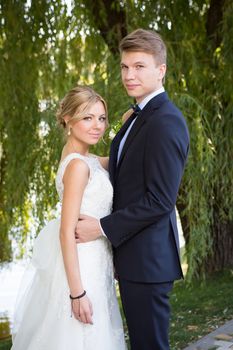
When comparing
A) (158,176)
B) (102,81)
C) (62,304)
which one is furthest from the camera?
(102,81)

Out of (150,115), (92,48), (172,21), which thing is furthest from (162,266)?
(92,48)

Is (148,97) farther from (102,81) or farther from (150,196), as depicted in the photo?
(102,81)

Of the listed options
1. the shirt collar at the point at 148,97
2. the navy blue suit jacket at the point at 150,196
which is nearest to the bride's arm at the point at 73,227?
the navy blue suit jacket at the point at 150,196

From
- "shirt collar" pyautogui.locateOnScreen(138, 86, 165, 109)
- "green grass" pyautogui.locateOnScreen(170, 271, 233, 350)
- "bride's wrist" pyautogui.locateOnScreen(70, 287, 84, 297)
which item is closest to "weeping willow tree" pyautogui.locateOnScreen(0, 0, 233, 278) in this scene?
"green grass" pyautogui.locateOnScreen(170, 271, 233, 350)

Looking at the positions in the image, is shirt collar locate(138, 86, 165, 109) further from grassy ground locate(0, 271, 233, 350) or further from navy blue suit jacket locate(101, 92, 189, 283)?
grassy ground locate(0, 271, 233, 350)

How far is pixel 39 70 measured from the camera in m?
5.09

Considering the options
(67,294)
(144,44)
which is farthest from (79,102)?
(67,294)

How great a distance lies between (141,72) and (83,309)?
891 millimetres

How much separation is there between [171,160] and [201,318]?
2.55m

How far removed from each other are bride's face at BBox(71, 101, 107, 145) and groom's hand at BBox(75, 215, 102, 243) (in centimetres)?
33

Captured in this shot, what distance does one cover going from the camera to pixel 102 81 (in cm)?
432

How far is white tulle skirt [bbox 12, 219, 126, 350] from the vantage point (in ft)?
7.54

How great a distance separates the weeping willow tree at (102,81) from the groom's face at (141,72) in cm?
187

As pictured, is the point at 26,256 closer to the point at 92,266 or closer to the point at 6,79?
the point at 6,79
